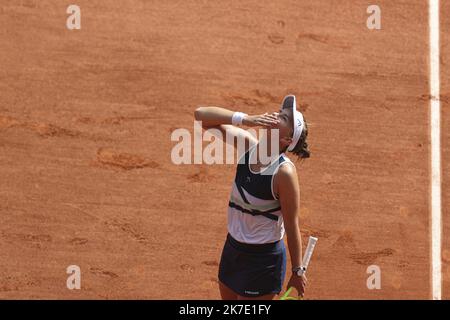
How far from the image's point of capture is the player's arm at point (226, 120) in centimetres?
445

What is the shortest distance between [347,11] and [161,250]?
3.31 meters

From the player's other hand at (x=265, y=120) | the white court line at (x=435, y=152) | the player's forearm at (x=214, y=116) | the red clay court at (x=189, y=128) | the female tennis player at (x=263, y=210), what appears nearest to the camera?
the player's other hand at (x=265, y=120)

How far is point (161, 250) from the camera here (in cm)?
686

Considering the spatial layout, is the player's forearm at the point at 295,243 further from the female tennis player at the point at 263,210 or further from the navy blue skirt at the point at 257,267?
the navy blue skirt at the point at 257,267

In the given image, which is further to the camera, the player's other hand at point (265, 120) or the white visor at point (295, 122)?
the white visor at point (295, 122)

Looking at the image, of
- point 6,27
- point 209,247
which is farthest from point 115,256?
point 6,27

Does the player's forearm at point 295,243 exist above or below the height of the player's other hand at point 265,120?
below

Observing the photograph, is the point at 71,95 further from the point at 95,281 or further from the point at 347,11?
the point at 347,11

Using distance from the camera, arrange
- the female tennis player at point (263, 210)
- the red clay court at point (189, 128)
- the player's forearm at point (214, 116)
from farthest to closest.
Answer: the red clay court at point (189, 128)
the player's forearm at point (214, 116)
the female tennis player at point (263, 210)

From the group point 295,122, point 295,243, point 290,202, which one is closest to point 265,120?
point 295,122

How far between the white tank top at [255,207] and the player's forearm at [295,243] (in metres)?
0.16

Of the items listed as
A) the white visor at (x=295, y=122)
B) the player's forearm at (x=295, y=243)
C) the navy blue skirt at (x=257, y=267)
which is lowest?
the navy blue skirt at (x=257, y=267)

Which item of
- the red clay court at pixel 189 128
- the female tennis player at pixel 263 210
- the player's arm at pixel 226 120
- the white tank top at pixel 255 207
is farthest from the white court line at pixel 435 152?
the player's arm at pixel 226 120

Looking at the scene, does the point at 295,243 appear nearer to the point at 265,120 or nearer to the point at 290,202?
the point at 290,202
